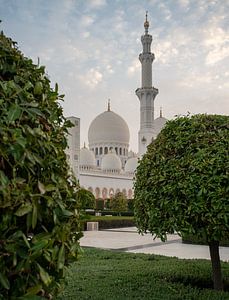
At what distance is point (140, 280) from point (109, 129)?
46.3 m

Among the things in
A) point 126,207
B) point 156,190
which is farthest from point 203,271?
point 126,207

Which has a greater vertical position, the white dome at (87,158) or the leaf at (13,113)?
the white dome at (87,158)

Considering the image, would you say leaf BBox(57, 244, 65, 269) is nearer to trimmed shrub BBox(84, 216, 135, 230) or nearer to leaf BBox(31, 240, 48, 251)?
leaf BBox(31, 240, 48, 251)

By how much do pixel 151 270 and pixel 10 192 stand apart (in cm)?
514

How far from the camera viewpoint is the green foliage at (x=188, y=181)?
4422mm

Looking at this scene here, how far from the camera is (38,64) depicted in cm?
228

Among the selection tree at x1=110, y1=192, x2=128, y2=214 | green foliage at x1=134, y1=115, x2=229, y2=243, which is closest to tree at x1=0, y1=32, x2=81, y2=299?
green foliage at x1=134, y1=115, x2=229, y2=243

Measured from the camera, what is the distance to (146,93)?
43500 millimetres

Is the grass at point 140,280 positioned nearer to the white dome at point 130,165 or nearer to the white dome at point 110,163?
the white dome at point 110,163

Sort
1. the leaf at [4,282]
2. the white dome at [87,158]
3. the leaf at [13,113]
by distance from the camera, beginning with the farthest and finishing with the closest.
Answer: the white dome at [87,158] < the leaf at [13,113] < the leaf at [4,282]

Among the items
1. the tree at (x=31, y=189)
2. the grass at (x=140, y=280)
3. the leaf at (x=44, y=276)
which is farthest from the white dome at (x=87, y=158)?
the leaf at (x=44, y=276)

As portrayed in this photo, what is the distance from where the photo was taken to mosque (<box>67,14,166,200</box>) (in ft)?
142

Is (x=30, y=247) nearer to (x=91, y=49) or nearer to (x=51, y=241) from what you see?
(x=51, y=241)

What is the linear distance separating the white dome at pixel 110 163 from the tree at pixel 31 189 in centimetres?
4791
